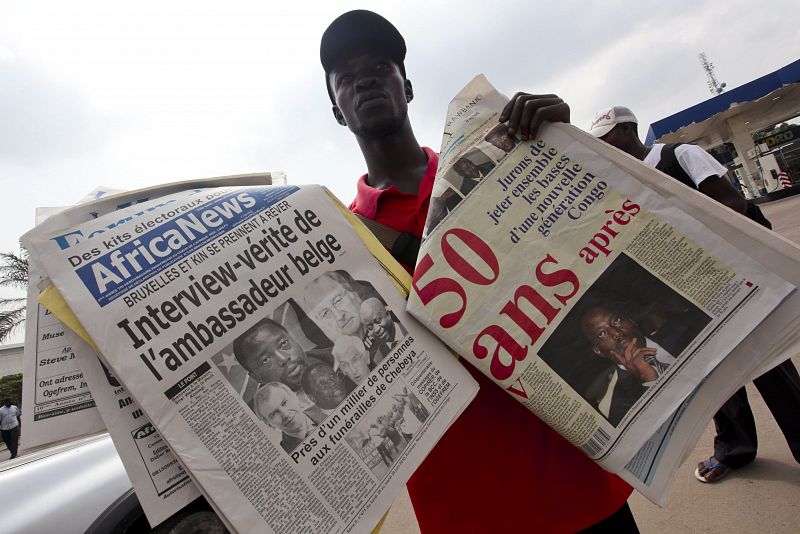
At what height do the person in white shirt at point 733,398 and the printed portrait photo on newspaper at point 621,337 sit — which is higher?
the printed portrait photo on newspaper at point 621,337

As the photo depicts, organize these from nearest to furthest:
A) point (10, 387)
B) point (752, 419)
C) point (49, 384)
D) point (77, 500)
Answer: point (49, 384) < point (77, 500) < point (752, 419) < point (10, 387)

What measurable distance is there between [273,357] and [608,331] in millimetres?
584

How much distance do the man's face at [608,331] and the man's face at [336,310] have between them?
413 mm

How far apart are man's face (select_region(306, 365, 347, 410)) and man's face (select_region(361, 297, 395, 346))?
4.0 inches

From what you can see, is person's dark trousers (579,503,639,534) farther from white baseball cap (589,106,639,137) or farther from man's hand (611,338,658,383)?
white baseball cap (589,106,639,137)

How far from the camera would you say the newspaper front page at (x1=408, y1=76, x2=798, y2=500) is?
67cm

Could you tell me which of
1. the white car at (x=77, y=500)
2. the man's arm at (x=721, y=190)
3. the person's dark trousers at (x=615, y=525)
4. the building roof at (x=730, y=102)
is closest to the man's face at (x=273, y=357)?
the person's dark trousers at (x=615, y=525)

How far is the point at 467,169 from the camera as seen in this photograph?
83 centimetres

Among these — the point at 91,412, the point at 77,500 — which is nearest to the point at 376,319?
the point at 91,412

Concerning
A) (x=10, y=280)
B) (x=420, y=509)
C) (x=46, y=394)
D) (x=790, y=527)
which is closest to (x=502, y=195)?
(x=420, y=509)

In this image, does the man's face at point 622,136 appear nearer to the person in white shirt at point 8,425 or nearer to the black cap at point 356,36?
the black cap at point 356,36

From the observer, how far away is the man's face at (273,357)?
646mm

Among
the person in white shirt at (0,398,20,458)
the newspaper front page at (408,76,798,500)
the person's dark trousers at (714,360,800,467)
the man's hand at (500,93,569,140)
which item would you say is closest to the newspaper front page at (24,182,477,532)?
the newspaper front page at (408,76,798,500)

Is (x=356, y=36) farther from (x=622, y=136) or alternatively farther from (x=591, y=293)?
(x=622, y=136)
